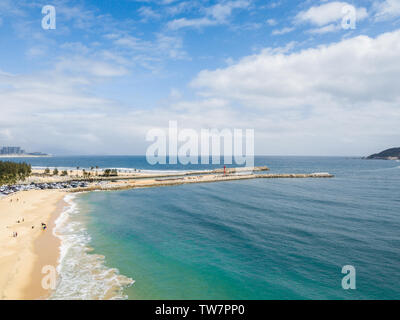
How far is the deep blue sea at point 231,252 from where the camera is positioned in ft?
58.1

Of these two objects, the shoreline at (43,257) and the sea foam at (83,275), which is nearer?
the sea foam at (83,275)

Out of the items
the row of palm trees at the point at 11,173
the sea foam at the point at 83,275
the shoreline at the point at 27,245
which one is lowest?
the sea foam at the point at 83,275

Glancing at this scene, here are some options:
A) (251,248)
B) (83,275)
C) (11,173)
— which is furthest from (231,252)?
(11,173)

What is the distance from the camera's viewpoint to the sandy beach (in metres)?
17.8

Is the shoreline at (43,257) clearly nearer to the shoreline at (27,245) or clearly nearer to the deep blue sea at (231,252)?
the shoreline at (27,245)

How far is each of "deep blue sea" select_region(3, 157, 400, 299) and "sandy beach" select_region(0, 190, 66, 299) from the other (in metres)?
1.69

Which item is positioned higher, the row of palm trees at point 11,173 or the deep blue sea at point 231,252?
the row of palm trees at point 11,173

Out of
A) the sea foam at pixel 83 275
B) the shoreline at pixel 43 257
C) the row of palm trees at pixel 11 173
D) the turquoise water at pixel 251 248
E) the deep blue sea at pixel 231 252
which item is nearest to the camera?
the sea foam at pixel 83 275

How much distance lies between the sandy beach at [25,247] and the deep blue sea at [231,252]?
5.53ft

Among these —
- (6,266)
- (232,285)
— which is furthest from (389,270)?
(6,266)

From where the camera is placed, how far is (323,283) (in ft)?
59.8

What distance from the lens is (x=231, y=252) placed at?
24.1m

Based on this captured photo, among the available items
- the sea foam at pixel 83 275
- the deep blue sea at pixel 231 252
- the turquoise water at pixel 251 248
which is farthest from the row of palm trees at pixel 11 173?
the sea foam at pixel 83 275
